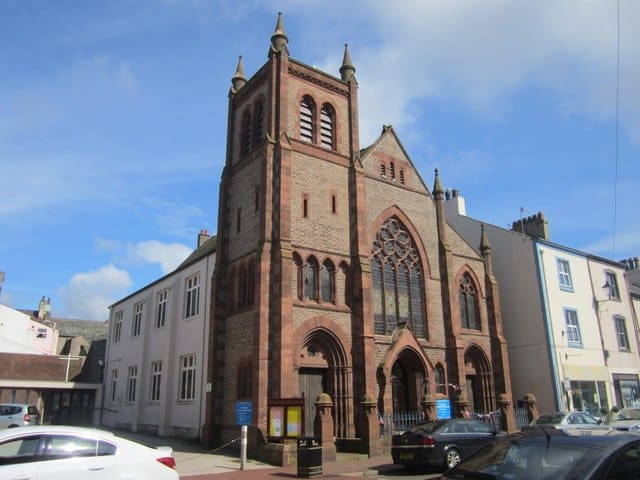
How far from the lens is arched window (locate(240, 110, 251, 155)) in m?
25.6

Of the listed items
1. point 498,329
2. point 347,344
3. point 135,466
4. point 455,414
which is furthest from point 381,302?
point 135,466

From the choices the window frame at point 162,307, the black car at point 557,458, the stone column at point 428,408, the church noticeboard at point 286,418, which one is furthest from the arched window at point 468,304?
the black car at point 557,458

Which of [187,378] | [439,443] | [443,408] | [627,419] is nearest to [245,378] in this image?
[187,378]

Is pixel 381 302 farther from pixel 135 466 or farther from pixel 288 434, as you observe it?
pixel 135 466

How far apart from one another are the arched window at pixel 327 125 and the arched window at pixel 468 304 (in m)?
10.6

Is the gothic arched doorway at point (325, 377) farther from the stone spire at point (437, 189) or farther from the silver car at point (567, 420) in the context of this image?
the stone spire at point (437, 189)

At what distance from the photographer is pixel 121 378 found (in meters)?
34.4

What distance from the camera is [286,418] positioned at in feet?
54.2

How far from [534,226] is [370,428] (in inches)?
786

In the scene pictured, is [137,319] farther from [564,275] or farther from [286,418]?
[564,275]

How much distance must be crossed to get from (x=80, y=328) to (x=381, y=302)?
46.6 m

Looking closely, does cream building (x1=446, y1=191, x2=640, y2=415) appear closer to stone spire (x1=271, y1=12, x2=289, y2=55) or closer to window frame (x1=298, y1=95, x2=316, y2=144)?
window frame (x1=298, y1=95, x2=316, y2=144)

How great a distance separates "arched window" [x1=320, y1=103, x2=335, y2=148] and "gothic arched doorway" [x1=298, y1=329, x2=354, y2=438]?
932 centimetres

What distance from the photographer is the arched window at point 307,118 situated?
2439cm
